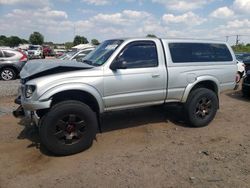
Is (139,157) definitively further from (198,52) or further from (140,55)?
(198,52)

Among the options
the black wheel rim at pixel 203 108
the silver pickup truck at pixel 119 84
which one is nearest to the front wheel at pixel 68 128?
the silver pickup truck at pixel 119 84

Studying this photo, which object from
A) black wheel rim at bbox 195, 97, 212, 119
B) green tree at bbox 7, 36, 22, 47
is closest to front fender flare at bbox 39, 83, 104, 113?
black wheel rim at bbox 195, 97, 212, 119

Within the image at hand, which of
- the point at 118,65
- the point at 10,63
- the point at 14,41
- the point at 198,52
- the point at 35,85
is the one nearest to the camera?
the point at 35,85

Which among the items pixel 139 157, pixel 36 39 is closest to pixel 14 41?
pixel 36 39

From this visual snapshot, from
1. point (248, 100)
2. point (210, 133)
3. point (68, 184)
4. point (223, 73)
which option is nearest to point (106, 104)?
point (68, 184)

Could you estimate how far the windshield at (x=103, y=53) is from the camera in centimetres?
540

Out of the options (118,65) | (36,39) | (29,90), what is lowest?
(29,90)

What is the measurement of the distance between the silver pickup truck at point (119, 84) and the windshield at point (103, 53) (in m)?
0.03

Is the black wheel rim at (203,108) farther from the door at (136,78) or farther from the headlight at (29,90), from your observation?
the headlight at (29,90)

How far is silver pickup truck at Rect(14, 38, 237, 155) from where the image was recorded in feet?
15.4

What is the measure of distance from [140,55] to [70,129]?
6.34 ft

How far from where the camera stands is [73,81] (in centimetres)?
477

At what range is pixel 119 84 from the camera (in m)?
5.24

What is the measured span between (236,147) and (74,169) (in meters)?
2.86
